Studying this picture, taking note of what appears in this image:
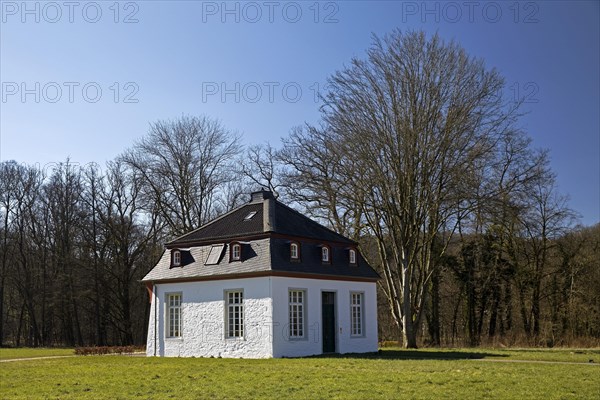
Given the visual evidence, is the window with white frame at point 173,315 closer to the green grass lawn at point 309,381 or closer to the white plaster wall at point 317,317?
the white plaster wall at point 317,317

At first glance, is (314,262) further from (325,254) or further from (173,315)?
(173,315)

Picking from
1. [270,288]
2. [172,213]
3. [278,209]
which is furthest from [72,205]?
[270,288]

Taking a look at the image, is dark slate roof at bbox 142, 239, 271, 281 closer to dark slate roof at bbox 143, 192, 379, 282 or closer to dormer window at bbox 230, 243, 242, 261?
dark slate roof at bbox 143, 192, 379, 282

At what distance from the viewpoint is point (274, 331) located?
25.4 m

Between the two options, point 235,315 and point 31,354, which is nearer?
point 235,315

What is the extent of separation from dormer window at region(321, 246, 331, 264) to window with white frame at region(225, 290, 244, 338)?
160 inches

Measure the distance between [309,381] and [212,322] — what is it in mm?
12036

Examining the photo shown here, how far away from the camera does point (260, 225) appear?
27781 millimetres

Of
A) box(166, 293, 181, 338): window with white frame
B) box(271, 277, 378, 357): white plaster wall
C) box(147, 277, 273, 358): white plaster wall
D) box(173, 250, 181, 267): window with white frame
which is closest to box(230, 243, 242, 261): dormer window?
box(147, 277, 273, 358): white plaster wall

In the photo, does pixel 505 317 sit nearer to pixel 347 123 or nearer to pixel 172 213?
pixel 347 123

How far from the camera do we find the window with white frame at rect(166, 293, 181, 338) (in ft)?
93.8

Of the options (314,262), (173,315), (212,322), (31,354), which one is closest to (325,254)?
(314,262)

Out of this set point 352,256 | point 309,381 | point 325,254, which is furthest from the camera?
point 352,256

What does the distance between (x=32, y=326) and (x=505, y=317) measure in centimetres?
3648
